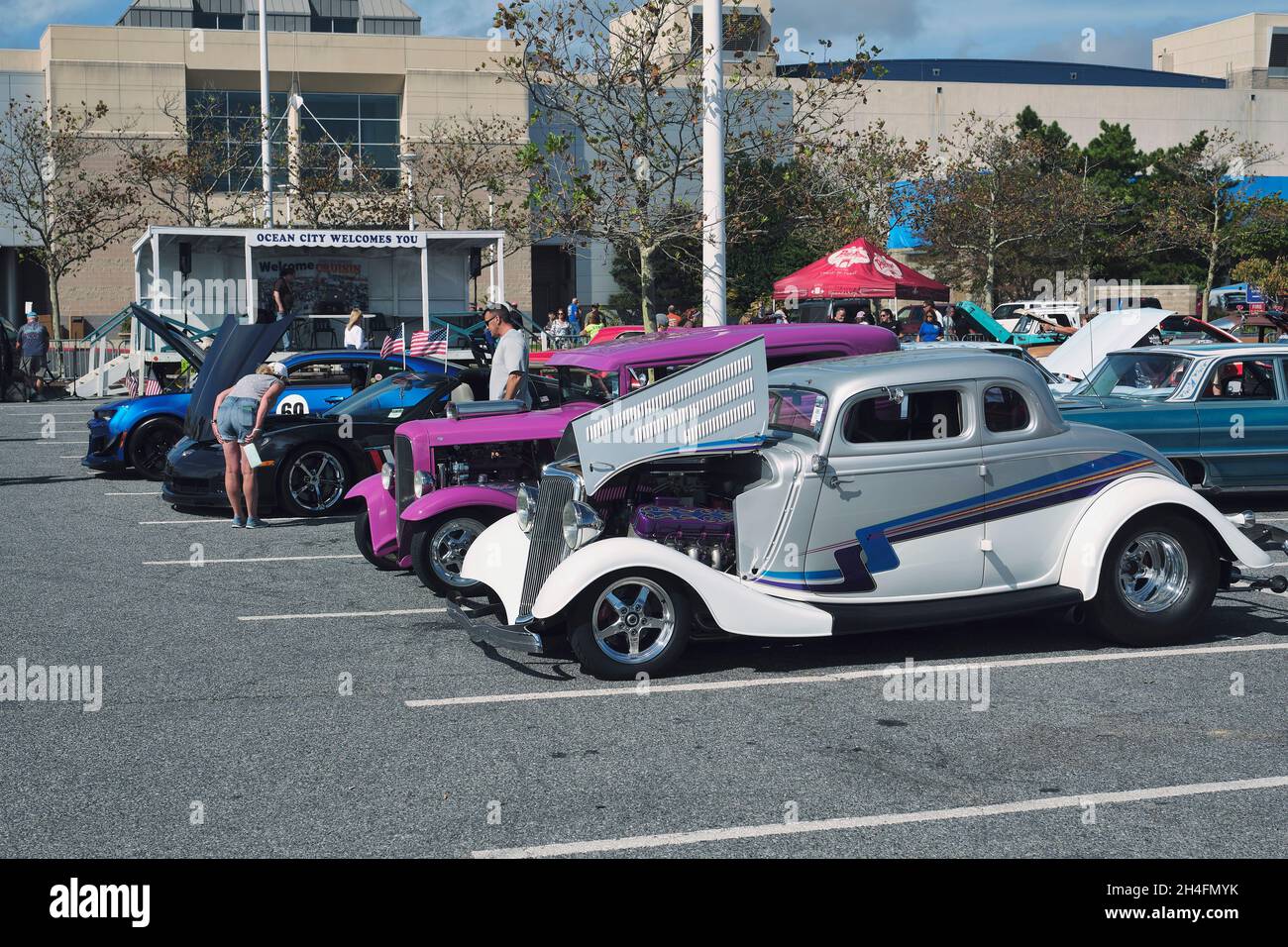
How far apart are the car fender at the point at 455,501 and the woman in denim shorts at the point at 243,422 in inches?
141

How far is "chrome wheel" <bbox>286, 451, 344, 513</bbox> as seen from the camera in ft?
44.8

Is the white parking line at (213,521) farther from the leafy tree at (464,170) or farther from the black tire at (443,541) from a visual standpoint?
the leafy tree at (464,170)

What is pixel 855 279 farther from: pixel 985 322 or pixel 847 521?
pixel 847 521

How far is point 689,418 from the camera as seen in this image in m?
7.87

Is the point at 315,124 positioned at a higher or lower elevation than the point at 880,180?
higher

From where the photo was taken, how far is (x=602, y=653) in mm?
7594

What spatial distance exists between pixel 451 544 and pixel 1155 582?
4.73m

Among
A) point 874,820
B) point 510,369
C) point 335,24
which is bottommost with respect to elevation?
point 874,820

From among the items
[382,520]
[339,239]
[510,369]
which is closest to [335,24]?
[339,239]

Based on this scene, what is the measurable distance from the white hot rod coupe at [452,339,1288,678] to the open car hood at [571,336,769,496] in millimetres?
11

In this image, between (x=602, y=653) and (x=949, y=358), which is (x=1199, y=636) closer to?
(x=949, y=358)
